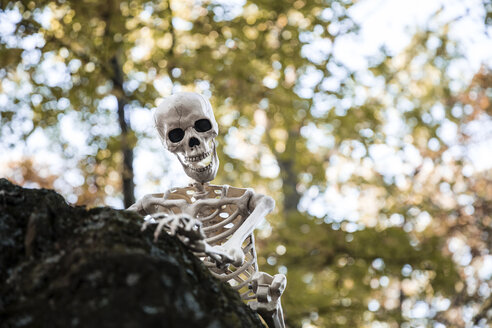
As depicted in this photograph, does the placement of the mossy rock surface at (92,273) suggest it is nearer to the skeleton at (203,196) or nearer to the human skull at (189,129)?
the skeleton at (203,196)

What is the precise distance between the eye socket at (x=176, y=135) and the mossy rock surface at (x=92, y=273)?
1298 millimetres

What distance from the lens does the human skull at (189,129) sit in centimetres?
377

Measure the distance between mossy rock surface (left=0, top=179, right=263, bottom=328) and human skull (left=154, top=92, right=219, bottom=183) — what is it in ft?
4.10

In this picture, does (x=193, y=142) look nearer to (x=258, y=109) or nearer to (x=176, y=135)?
(x=176, y=135)

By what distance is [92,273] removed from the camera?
2.14 m

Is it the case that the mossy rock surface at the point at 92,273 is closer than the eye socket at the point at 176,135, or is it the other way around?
the mossy rock surface at the point at 92,273

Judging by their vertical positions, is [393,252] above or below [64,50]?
below

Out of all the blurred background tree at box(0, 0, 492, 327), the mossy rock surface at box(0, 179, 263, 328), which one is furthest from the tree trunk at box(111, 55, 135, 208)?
the mossy rock surface at box(0, 179, 263, 328)

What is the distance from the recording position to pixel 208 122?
151 inches

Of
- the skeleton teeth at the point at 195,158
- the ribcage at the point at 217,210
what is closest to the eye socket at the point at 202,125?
the skeleton teeth at the point at 195,158

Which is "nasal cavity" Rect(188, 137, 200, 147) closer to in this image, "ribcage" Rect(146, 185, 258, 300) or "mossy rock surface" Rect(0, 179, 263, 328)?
"ribcage" Rect(146, 185, 258, 300)

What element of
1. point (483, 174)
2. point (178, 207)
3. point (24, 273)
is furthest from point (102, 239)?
point (483, 174)

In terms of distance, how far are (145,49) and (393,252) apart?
4.64 m

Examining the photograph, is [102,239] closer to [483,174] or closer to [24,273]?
[24,273]
